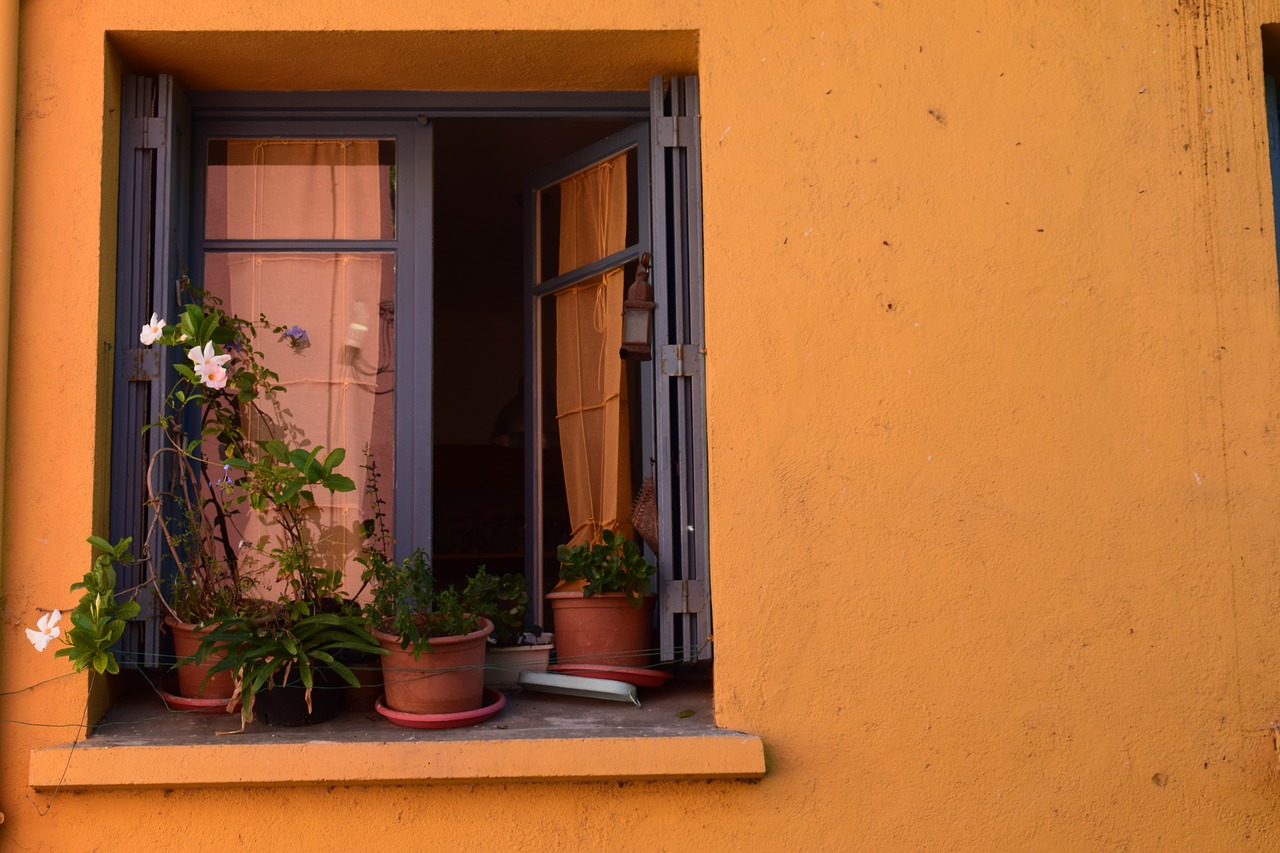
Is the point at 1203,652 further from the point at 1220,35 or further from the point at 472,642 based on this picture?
the point at 472,642

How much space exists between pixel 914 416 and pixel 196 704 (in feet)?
7.17

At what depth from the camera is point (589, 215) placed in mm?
3895

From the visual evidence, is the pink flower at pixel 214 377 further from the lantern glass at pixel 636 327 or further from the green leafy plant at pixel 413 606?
the lantern glass at pixel 636 327

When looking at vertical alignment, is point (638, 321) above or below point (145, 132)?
below

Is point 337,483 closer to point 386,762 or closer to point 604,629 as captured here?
point 386,762

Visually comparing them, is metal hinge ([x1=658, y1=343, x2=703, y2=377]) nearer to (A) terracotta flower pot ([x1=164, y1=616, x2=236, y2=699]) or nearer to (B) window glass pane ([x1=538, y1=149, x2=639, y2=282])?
(B) window glass pane ([x1=538, y1=149, x2=639, y2=282])

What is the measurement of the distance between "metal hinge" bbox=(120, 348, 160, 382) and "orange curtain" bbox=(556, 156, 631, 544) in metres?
1.36

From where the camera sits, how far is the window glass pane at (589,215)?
147 inches

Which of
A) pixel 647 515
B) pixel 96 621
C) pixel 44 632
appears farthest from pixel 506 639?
pixel 44 632

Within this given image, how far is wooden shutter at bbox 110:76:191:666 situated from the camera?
319cm

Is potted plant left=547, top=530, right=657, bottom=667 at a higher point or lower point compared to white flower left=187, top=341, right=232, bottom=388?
lower

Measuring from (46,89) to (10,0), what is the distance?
0.25 m

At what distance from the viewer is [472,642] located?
307 cm

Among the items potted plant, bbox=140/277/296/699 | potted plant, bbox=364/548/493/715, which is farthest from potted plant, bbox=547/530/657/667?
potted plant, bbox=140/277/296/699
